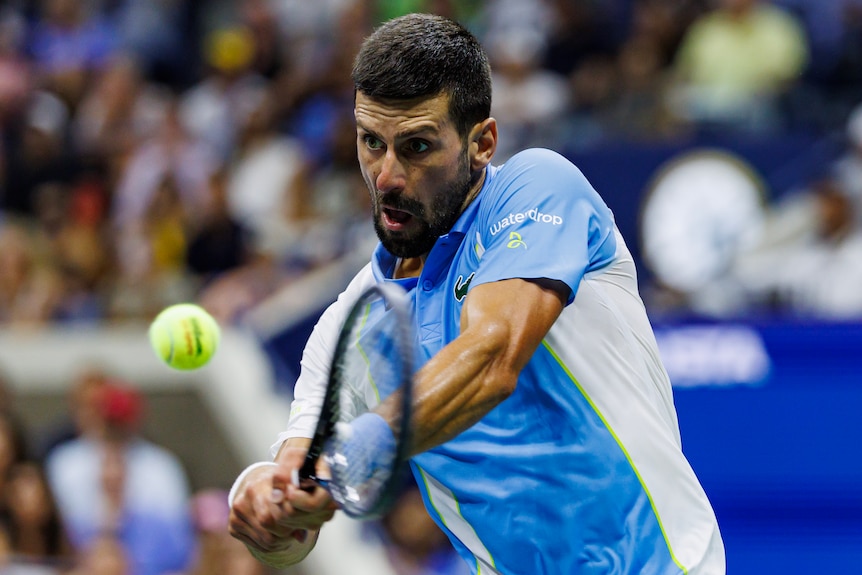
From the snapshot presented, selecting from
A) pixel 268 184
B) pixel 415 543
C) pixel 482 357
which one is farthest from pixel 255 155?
pixel 482 357

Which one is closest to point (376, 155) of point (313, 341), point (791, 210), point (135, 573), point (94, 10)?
point (313, 341)

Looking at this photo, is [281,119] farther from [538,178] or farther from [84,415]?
[538,178]

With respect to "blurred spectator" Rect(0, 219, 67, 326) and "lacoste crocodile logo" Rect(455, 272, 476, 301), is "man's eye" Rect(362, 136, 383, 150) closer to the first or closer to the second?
"lacoste crocodile logo" Rect(455, 272, 476, 301)

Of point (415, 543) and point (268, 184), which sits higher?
point (268, 184)

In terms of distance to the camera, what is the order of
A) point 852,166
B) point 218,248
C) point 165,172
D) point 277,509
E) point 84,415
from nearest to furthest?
point 277,509, point 84,415, point 852,166, point 218,248, point 165,172

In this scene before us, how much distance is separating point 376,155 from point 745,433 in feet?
20.5

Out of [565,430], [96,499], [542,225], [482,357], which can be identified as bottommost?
[96,499]

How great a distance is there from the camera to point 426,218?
3.66 metres

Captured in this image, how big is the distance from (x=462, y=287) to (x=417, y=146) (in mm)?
391

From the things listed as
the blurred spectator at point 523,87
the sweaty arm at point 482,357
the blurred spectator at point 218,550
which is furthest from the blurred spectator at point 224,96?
the sweaty arm at point 482,357

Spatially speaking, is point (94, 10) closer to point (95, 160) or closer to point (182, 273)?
point (95, 160)

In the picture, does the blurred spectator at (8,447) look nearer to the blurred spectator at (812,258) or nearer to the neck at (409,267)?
the blurred spectator at (812,258)

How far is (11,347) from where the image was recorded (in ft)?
35.4

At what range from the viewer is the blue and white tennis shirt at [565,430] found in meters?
3.53
